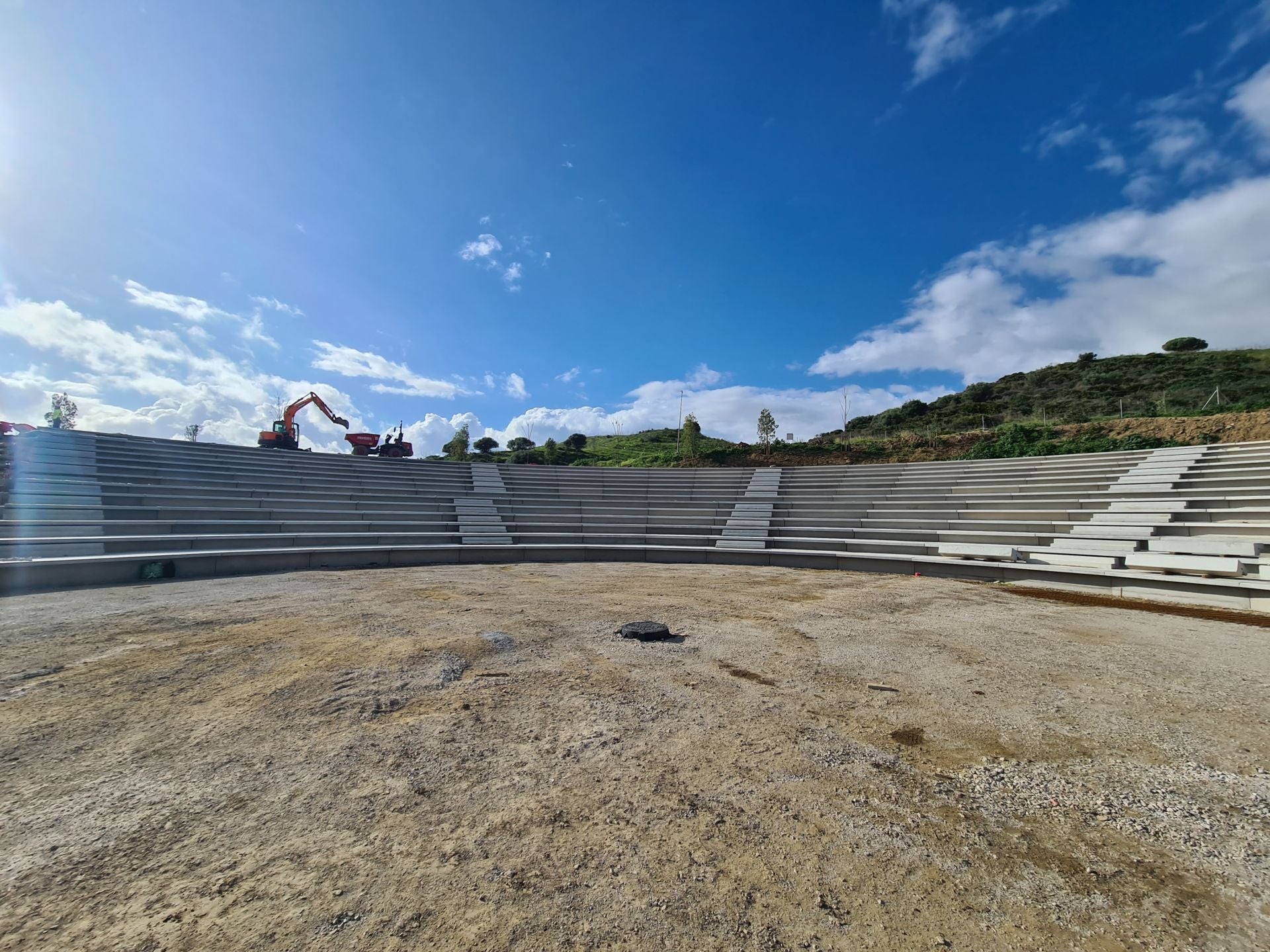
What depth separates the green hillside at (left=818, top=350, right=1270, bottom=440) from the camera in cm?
2717

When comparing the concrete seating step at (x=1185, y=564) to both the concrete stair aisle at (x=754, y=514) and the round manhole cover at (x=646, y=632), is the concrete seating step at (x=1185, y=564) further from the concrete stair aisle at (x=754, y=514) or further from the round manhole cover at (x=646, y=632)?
the round manhole cover at (x=646, y=632)

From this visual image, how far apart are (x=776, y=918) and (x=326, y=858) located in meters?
1.65

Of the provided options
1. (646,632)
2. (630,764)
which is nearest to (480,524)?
(646,632)

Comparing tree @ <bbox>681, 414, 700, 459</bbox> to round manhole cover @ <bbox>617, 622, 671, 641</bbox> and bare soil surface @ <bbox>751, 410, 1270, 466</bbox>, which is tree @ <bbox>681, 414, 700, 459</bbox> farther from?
round manhole cover @ <bbox>617, 622, 671, 641</bbox>

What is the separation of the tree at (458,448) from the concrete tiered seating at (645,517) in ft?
61.8

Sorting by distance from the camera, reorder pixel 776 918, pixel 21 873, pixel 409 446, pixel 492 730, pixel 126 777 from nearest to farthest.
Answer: pixel 776 918 → pixel 21 873 → pixel 126 777 → pixel 492 730 → pixel 409 446

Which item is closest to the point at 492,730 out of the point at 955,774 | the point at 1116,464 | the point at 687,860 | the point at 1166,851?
the point at 687,860

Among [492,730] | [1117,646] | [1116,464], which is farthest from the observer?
[1116,464]

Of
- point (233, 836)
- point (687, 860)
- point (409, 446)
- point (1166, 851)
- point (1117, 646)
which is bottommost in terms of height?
point (1117, 646)

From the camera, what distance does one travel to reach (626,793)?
7.64 feet

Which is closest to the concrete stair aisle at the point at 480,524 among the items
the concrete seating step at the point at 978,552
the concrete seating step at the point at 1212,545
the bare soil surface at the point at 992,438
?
the concrete seating step at the point at 978,552

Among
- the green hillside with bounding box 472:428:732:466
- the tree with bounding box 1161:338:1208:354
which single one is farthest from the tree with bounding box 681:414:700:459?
the tree with bounding box 1161:338:1208:354

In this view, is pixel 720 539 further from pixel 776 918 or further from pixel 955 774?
pixel 776 918

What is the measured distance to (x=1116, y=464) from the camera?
12.7 m
